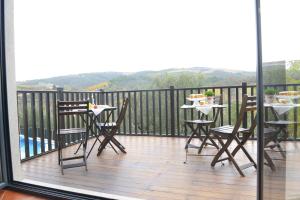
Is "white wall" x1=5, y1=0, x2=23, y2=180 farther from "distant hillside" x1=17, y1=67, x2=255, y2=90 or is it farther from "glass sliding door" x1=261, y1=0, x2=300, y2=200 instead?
"distant hillside" x1=17, y1=67, x2=255, y2=90

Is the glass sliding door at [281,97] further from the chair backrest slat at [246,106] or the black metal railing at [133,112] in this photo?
the black metal railing at [133,112]

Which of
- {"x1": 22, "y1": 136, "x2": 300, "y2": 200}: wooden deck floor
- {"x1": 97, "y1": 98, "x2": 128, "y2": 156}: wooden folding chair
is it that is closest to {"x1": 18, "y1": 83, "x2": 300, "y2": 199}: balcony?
{"x1": 22, "y1": 136, "x2": 300, "y2": 200}: wooden deck floor

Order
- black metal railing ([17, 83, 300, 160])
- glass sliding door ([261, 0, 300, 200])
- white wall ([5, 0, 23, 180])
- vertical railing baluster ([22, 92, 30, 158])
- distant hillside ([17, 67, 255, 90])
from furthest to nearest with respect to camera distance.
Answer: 1. distant hillside ([17, 67, 255, 90])
2. black metal railing ([17, 83, 300, 160])
3. vertical railing baluster ([22, 92, 30, 158])
4. white wall ([5, 0, 23, 180])
5. glass sliding door ([261, 0, 300, 200])

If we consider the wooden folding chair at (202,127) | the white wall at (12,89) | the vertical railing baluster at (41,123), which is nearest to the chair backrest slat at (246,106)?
the wooden folding chair at (202,127)

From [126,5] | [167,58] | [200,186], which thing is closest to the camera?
[200,186]

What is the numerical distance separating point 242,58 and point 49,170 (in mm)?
4474

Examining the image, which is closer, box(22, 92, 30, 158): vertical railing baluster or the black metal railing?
box(22, 92, 30, 158): vertical railing baluster

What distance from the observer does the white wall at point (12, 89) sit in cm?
236

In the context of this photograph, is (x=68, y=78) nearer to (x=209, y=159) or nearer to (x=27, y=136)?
(x=27, y=136)

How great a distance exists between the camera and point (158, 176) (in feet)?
8.58

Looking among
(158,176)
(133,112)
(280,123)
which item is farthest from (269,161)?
(133,112)

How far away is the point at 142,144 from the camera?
14.1 feet

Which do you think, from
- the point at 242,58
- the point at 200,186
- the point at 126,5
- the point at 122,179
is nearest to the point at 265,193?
the point at 200,186

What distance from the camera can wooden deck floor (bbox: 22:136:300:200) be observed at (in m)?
2.12
